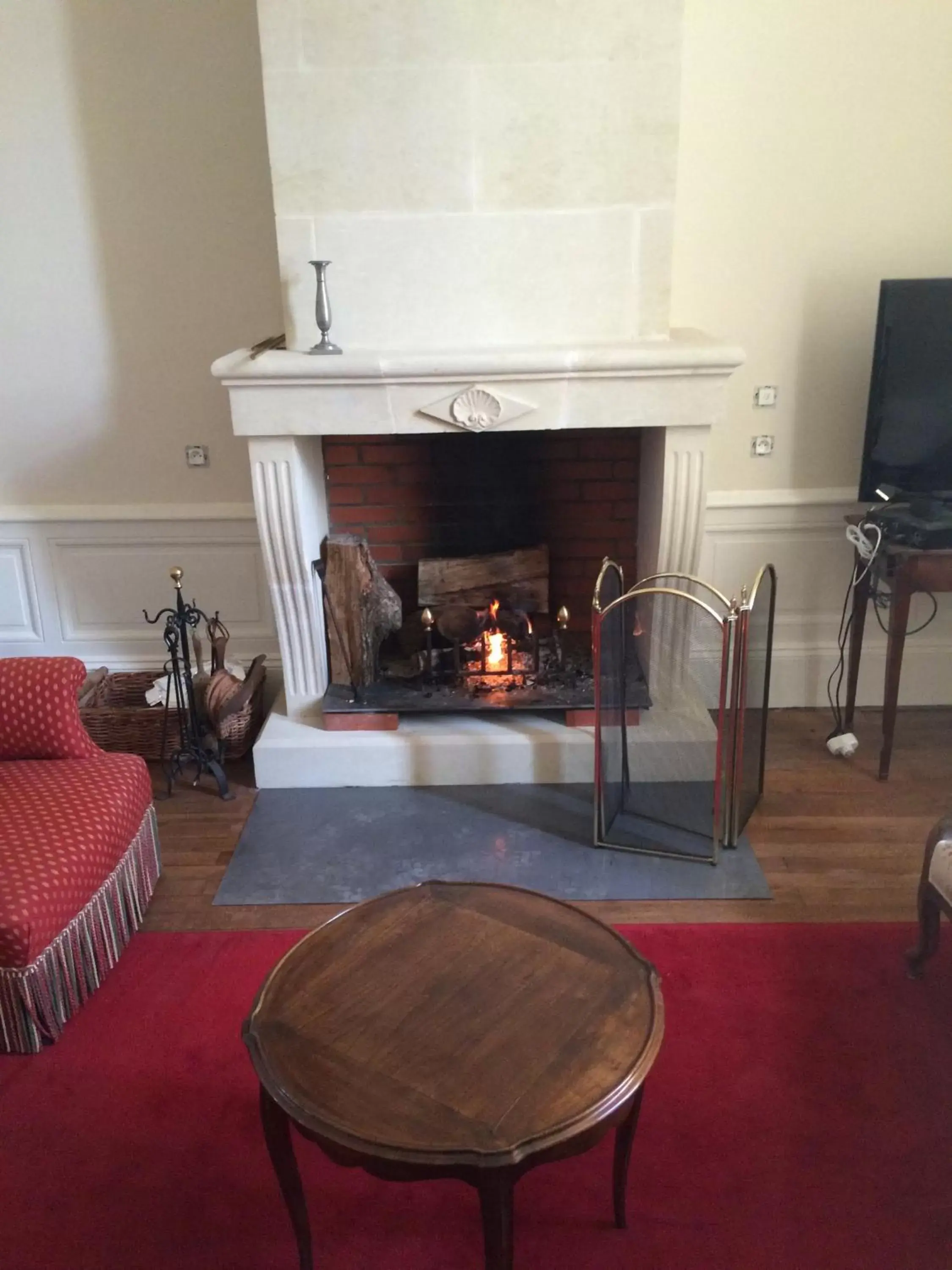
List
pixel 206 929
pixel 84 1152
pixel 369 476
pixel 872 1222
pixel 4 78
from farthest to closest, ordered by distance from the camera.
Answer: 1. pixel 369 476
2. pixel 4 78
3. pixel 206 929
4. pixel 84 1152
5. pixel 872 1222

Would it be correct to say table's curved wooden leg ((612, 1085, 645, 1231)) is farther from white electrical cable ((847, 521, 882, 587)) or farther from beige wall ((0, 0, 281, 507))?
beige wall ((0, 0, 281, 507))

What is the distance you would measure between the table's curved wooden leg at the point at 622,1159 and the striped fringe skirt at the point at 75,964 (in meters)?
1.25

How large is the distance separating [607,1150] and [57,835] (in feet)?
4.47

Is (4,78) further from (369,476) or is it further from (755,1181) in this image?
(755,1181)

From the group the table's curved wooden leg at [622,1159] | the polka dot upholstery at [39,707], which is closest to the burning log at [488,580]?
the polka dot upholstery at [39,707]

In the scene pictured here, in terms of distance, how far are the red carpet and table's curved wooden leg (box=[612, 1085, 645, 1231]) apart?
0.11 ft

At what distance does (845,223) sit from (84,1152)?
3305mm

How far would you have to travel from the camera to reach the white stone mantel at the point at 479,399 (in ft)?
9.09

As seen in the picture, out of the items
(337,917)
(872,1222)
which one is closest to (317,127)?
(337,917)

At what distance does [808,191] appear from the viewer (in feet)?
10.4

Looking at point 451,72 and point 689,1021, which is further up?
point 451,72

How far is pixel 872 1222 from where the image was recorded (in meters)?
1.75

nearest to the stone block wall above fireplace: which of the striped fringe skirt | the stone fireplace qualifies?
the stone fireplace

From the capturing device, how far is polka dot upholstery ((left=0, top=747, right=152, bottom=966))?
2072 mm
